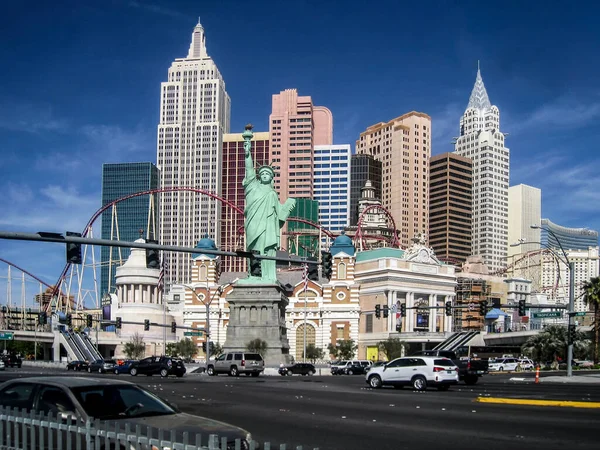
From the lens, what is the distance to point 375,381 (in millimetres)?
36406

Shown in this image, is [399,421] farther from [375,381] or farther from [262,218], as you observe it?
[262,218]

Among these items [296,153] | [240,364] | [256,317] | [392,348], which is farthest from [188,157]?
[240,364]

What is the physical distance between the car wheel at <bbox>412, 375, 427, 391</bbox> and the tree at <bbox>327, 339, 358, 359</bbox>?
62.2 meters

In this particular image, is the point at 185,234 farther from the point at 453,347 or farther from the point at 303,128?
the point at 453,347

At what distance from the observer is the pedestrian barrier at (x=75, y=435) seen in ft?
28.1

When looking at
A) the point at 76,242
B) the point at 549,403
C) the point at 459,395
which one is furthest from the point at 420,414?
the point at 76,242

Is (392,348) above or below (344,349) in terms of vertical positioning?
above

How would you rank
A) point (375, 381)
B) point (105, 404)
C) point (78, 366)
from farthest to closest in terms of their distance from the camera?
point (78, 366), point (375, 381), point (105, 404)

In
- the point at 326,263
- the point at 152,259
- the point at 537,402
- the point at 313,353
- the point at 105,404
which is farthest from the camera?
the point at 313,353

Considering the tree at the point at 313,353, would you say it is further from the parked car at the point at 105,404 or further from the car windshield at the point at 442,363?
the parked car at the point at 105,404

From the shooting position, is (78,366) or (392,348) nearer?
(78,366)

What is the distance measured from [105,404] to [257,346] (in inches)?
2578

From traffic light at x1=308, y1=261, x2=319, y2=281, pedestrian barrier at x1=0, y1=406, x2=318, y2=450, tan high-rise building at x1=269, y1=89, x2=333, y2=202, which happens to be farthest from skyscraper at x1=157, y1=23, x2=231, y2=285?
pedestrian barrier at x1=0, y1=406, x2=318, y2=450

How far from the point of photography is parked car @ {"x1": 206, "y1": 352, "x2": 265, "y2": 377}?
55.1 meters
